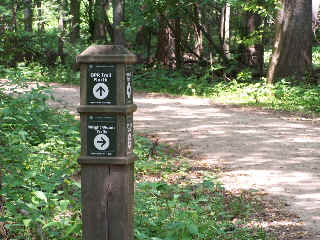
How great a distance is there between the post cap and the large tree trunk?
14559 millimetres

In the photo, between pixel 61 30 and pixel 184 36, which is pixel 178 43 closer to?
pixel 184 36

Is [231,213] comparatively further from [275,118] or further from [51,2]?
[51,2]

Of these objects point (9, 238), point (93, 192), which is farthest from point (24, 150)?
point (93, 192)

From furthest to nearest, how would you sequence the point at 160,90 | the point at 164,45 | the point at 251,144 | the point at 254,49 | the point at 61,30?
the point at 61,30 → the point at 164,45 → the point at 254,49 → the point at 160,90 → the point at 251,144

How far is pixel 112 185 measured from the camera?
3.56 metres

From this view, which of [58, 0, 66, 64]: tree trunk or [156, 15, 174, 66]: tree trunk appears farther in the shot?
[58, 0, 66, 64]: tree trunk

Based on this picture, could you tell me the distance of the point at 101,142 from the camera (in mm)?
3529

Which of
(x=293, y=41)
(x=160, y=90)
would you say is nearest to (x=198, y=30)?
(x=160, y=90)

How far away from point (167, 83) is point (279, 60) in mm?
4483

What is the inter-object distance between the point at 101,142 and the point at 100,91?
317 mm

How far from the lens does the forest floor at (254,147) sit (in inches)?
263

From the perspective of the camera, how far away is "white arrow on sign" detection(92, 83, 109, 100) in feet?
11.5

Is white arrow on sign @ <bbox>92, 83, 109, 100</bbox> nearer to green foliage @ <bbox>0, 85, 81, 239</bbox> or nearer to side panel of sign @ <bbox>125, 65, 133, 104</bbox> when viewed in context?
side panel of sign @ <bbox>125, 65, 133, 104</bbox>

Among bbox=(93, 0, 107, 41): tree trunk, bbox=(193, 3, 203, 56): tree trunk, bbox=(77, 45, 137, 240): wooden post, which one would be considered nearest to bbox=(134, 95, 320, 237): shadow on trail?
bbox=(77, 45, 137, 240): wooden post
